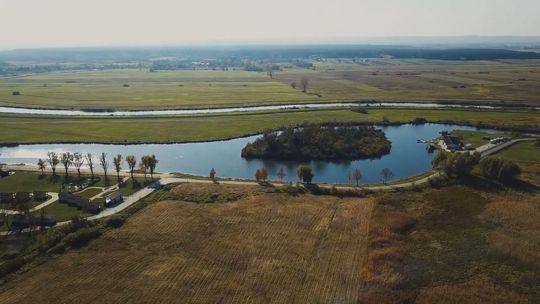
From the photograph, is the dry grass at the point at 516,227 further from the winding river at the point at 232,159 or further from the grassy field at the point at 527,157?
the winding river at the point at 232,159

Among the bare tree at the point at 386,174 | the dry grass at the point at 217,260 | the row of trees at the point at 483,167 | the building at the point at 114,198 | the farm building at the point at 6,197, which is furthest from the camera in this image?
the bare tree at the point at 386,174

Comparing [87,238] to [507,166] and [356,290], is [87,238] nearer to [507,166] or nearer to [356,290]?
[356,290]

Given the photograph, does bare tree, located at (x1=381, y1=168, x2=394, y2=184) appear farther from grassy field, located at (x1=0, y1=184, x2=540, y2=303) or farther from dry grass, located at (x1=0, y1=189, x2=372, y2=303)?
dry grass, located at (x1=0, y1=189, x2=372, y2=303)

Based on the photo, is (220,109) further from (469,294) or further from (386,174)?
(469,294)

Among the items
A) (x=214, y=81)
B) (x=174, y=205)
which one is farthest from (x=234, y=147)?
(x=214, y=81)

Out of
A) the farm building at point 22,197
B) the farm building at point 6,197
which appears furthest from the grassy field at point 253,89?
the farm building at point 22,197
